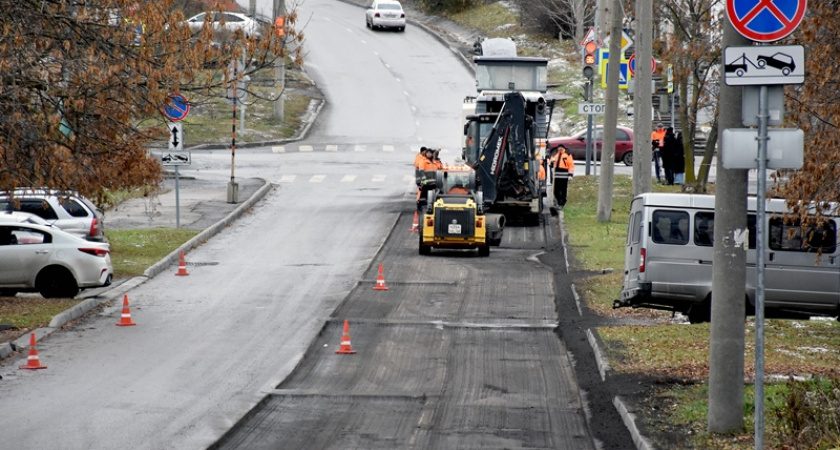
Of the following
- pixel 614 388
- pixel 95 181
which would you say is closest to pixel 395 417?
pixel 614 388

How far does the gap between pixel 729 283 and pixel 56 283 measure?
14.1 metres

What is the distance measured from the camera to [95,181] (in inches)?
766

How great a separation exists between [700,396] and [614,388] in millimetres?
1270

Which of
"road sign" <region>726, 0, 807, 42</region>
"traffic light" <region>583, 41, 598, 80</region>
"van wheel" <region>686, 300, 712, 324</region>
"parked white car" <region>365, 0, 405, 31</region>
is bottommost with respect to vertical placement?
"van wheel" <region>686, 300, 712, 324</region>

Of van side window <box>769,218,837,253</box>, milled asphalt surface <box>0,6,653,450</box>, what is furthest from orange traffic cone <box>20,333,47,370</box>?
van side window <box>769,218,837,253</box>

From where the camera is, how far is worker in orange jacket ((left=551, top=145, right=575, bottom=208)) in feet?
107

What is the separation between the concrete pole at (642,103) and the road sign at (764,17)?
16.9 m

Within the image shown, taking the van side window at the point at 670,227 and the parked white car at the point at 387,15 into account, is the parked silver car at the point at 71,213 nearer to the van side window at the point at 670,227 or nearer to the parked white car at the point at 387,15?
the van side window at the point at 670,227

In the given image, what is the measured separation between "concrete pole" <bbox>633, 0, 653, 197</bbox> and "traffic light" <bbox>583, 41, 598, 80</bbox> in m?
7.20

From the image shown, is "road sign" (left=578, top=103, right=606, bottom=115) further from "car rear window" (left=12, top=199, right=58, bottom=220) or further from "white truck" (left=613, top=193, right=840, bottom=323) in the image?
"car rear window" (left=12, top=199, right=58, bottom=220)

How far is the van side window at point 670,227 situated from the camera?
19.1 metres

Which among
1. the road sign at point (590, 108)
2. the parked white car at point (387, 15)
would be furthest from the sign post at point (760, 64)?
the parked white car at point (387, 15)

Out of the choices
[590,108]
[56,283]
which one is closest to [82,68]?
[56,283]

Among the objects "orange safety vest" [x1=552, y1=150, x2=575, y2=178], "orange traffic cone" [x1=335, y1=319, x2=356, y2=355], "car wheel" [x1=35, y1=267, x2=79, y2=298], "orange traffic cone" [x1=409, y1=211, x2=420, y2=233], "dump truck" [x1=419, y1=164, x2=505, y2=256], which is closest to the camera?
"orange traffic cone" [x1=335, y1=319, x2=356, y2=355]
